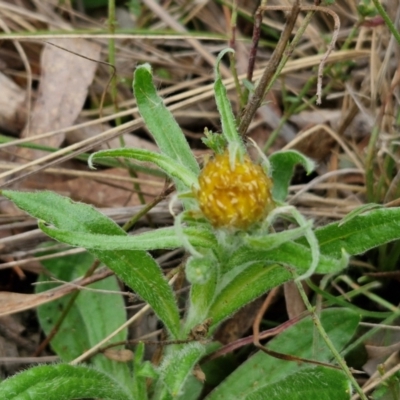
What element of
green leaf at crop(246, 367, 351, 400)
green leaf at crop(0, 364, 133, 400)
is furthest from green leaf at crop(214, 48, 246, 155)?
green leaf at crop(0, 364, 133, 400)

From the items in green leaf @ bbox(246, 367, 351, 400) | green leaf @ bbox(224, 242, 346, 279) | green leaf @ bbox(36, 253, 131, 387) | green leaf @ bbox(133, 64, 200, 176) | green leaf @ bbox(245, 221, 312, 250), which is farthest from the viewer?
green leaf @ bbox(36, 253, 131, 387)

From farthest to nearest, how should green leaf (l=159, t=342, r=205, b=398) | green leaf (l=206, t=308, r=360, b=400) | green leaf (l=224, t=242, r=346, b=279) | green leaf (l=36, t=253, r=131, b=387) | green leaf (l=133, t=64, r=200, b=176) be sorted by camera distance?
green leaf (l=36, t=253, r=131, b=387)
green leaf (l=206, t=308, r=360, b=400)
green leaf (l=133, t=64, r=200, b=176)
green leaf (l=159, t=342, r=205, b=398)
green leaf (l=224, t=242, r=346, b=279)

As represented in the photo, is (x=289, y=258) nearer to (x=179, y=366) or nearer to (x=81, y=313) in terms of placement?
(x=179, y=366)

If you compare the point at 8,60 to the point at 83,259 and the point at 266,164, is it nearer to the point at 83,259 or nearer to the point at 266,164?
the point at 83,259

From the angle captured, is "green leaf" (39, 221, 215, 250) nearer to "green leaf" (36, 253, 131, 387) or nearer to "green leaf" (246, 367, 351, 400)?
"green leaf" (246, 367, 351, 400)

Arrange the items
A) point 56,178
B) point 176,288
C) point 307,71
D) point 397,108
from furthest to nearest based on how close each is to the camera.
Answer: point 307,71 → point 56,178 → point 397,108 → point 176,288

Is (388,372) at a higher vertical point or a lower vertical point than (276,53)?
lower

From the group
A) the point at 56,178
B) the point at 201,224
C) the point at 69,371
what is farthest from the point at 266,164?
the point at 56,178
